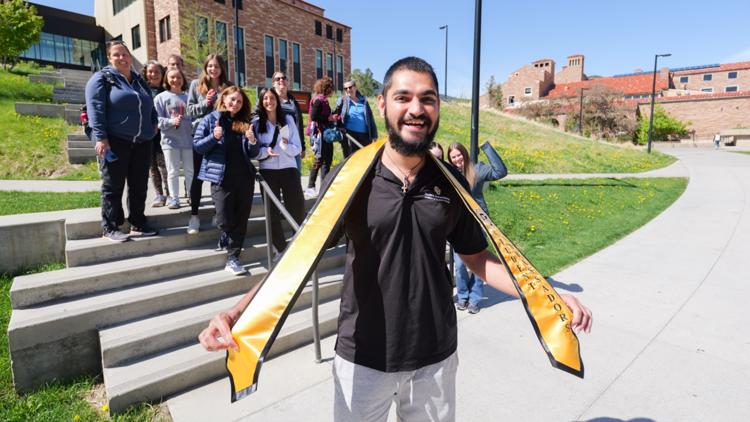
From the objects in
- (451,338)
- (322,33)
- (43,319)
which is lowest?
(43,319)

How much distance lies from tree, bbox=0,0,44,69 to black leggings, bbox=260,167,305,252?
2395 cm

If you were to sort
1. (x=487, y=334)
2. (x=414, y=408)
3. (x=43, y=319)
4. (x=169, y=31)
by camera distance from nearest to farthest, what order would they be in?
(x=414, y=408) < (x=43, y=319) < (x=487, y=334) < (x=169, y=31)

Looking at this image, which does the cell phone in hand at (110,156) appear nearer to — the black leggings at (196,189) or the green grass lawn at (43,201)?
the black leggings at (196,189)

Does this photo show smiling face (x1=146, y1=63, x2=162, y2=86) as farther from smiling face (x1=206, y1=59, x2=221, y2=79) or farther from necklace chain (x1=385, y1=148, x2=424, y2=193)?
necklace chain (x1=385, y1=148, x2=424, y2=193)

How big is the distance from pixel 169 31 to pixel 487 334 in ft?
119

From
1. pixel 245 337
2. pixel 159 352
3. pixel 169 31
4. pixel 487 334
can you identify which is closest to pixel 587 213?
pixel 487 334

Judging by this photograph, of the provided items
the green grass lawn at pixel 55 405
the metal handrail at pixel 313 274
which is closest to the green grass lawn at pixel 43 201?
the green grass lawn at pixel 55 405

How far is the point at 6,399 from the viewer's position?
2.95 m

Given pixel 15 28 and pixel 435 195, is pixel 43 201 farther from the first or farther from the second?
pixel 15 28

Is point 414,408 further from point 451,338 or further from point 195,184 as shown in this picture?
point 195,184

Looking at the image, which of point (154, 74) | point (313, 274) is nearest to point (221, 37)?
point (154, 74)

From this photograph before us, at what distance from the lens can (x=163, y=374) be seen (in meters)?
3.08

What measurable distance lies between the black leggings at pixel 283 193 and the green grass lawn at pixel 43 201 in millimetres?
2761

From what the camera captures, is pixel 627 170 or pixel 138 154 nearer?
pixel 138 154
